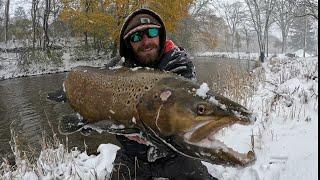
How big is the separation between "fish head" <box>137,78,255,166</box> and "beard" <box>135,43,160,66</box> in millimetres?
864

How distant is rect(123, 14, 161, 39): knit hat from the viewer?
2.81m

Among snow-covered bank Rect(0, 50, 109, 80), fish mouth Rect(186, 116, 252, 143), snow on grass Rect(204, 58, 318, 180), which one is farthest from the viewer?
snow-covered bank Rect(0, 50, 109, 80)

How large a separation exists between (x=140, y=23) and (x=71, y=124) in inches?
35.6

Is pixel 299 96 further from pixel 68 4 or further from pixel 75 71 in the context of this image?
pixel 68 4

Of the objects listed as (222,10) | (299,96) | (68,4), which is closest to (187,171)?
(299,96)

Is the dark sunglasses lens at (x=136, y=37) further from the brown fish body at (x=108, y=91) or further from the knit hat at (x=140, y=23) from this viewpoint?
the brown fish body at (x=108, y=91)

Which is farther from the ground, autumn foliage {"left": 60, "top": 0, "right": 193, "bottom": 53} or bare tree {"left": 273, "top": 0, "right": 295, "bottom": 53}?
bare tree {"left": 273, "top": 0, "right": 295, "bottom": 53}

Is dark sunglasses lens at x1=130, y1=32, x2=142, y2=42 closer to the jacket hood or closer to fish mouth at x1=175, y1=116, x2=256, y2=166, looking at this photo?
the jacket hood

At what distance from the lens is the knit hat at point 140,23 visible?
2809 millimetres

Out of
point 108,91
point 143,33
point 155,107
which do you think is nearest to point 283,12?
point 143,33

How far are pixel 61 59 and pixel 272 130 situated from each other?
22.5 meters

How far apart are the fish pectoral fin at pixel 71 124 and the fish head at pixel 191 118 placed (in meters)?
0.56

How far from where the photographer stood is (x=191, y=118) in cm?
189

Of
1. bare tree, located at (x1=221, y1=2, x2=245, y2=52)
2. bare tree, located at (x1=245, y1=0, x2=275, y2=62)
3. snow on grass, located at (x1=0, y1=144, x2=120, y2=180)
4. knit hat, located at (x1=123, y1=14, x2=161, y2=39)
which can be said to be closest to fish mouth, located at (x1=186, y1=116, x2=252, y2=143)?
knit hat, located at (x1=123, y1=14, x2=161, y2=39)
